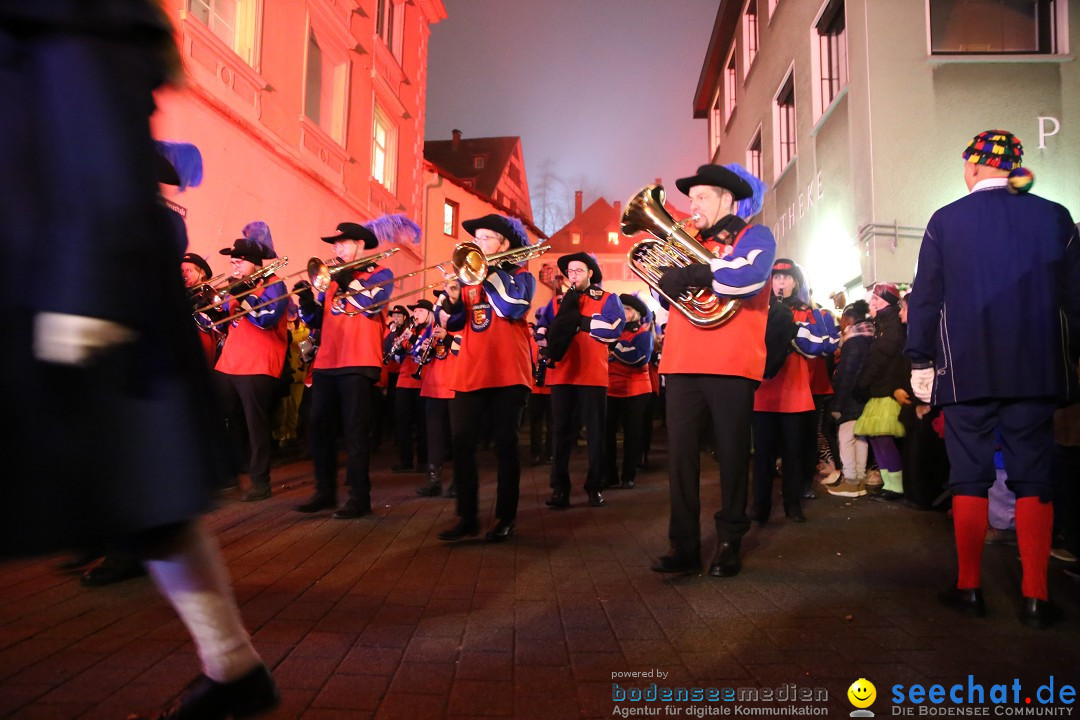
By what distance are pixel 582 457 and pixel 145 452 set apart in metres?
9.53

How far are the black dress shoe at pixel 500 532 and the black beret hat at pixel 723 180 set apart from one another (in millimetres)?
2625

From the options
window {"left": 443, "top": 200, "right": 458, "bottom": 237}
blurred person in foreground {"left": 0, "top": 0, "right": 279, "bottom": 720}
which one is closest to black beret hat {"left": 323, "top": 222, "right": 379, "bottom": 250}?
blurred person in foreground {"left": 0, "top": 0, "right": 279, "bottom": 720}

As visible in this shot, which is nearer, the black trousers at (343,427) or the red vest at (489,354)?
the red vest at (489,354)

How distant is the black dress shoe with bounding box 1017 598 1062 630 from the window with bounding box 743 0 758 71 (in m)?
19.3

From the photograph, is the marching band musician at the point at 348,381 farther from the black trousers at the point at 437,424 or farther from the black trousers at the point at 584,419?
the black trousers at the point at 584,419

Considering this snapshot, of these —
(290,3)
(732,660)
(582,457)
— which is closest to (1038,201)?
(732,660)

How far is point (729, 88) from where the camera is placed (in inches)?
938

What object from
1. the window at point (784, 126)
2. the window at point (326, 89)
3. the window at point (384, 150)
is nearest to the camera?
the window at point (326, 89)

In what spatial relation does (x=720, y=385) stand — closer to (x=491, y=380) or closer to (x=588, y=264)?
(x=491, y=380)

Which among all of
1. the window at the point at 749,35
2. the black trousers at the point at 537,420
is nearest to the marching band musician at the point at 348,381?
the black trousers at the point at 537,420

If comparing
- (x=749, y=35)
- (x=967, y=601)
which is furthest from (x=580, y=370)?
(x=749, y=35)

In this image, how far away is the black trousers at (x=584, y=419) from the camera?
259 inches

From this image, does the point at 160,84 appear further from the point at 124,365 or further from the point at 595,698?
the point at 595,698

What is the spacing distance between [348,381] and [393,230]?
1.55 metres
